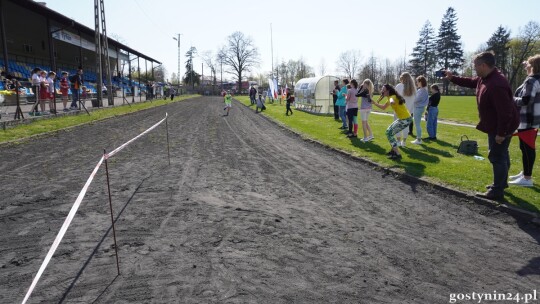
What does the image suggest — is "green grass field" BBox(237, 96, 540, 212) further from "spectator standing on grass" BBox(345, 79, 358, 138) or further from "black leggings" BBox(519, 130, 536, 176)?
"spectator standing on grass" BBox(345, 79, 358, 138)

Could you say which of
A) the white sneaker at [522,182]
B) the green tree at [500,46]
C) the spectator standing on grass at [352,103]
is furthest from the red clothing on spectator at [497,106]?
the green tree at [500,46]

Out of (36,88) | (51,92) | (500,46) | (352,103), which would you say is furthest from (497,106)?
(500,46)

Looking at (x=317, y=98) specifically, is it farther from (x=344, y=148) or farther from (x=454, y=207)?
(x=454, y=207)

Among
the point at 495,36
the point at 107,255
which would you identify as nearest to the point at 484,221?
the point at 107,255

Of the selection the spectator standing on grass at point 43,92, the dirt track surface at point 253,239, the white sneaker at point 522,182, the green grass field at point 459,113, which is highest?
the spectator standing on grass at point 43,92

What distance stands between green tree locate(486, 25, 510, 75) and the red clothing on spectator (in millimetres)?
85211

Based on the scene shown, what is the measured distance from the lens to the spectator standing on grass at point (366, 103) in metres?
10.8

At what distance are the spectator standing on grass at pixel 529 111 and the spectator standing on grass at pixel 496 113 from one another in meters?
0.80

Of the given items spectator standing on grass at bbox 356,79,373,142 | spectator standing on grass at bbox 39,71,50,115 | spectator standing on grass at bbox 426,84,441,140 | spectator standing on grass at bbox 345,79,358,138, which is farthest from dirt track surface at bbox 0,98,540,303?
spectator standing on grass at bbox 39,71,50,115

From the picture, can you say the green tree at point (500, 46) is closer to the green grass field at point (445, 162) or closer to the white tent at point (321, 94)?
the white tent at point (321, 94)

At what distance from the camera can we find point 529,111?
648cm

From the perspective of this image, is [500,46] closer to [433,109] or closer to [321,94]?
[321,94]

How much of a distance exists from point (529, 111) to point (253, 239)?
18.4 feet

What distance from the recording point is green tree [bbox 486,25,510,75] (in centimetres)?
7675
